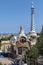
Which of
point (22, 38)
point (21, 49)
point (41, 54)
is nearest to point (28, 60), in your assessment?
point (41, 54)

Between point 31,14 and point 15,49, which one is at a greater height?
point 31,14

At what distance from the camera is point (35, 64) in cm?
1761

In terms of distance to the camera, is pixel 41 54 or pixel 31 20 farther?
pixel 31 20

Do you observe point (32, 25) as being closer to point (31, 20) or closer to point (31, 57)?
point (31, 20)

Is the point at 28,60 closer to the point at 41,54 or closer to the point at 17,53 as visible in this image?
the point at 41,54

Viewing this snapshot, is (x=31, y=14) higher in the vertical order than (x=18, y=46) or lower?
higher

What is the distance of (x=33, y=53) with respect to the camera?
724 inches

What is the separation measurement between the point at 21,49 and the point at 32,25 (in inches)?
792

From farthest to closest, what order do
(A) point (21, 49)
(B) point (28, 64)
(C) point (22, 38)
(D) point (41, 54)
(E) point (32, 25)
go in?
(E) point (32, 25)
(C) point (22, 38)
(A) point (21, 49)
(D) point (41, 54)
(B) point (28, 64)

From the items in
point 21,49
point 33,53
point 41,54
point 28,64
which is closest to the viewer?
point 28,64

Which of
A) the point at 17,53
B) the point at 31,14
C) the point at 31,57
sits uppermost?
the point at 31,14

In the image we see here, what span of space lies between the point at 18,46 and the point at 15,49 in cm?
129

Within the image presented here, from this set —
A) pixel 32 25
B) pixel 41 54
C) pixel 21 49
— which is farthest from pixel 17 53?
pixel 32 25

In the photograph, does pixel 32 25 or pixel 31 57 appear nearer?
pixel 31 57
